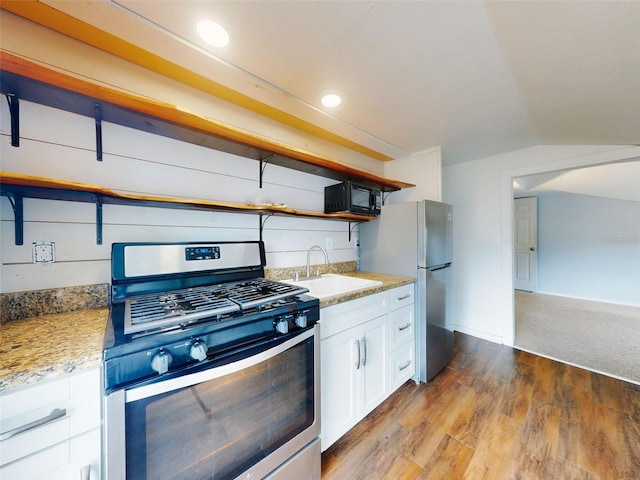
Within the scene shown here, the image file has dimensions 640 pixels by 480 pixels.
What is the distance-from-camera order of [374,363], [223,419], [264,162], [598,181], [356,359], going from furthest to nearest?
[598,181] < [264,162] < [374,363] < [356,359] < [223,419]

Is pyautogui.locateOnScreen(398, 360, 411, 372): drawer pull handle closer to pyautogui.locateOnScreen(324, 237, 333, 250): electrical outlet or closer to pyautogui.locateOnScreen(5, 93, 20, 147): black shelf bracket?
pyautogui.locateOnScreen(324, 237, 333, 250): electrical outlet

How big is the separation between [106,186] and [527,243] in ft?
23.4

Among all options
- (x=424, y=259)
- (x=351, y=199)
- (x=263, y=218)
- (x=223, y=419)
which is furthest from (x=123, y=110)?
(x=424, y=259)

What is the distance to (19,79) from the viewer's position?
2.91 ft

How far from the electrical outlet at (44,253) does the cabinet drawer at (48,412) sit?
2.43ft

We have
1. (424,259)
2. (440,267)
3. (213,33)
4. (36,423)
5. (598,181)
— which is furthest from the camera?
(598,181)

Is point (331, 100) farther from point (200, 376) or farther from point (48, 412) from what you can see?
point (48, 412)

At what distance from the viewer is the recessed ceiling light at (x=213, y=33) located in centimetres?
109

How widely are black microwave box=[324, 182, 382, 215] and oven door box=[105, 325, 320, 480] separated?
1.15 metres

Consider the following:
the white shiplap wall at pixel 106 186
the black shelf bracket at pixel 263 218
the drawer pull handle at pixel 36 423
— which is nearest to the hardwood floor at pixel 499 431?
the drawer pull handle at pixel 36 423

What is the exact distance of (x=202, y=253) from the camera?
1.38 m

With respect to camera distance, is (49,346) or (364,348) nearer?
(49,346)

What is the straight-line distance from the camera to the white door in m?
5.25

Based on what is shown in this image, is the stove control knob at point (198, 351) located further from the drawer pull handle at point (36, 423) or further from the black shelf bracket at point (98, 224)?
the black shelf bracket at point (98, 224)
